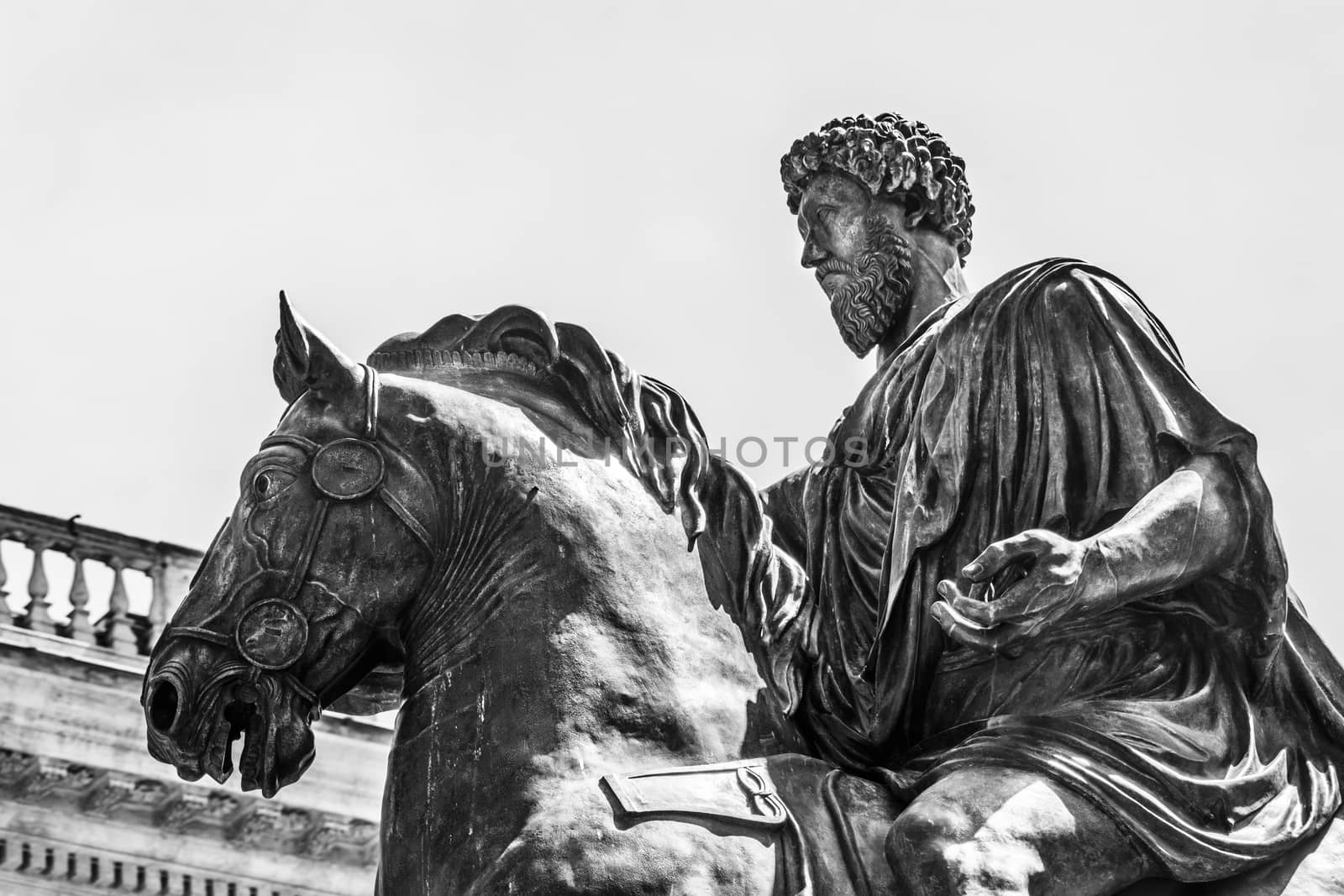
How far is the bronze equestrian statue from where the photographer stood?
25.3 feet

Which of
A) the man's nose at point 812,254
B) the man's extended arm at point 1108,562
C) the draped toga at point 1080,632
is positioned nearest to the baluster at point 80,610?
the man's nose at point 812,254

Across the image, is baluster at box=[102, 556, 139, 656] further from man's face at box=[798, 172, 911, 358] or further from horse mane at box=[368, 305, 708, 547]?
horse mane at box=[368, 305, 708, 547]

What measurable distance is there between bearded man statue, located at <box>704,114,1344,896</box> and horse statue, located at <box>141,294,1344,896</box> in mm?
189

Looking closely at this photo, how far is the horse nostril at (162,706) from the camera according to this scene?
8055mm

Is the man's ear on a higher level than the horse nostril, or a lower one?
higher

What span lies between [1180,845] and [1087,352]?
116 centimetres

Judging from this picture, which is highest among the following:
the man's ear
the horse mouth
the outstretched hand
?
the man's ear

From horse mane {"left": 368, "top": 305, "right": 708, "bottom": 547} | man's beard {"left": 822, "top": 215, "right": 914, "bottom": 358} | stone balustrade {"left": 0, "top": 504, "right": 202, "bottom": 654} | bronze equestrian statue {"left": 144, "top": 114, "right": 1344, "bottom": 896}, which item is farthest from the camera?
stone balustrade {"left": 0, "top": 504, "right": 202, "bottom": 654}

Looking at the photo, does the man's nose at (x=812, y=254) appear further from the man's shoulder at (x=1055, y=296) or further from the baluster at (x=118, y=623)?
the baluster at (x=118, y=623)

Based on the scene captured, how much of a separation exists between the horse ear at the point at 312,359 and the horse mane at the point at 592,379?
0.29 m

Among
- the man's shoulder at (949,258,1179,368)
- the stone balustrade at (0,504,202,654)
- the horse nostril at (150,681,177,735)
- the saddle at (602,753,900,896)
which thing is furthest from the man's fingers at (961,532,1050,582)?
the stone balustrade at (0,504,202,654)

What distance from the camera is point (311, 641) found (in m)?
7.96

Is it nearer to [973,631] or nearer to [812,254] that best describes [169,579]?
[812,254]

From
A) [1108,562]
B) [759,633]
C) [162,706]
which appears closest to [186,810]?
[162,706]
